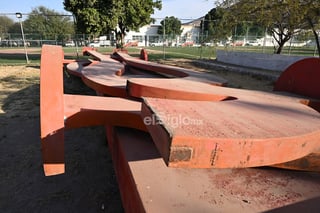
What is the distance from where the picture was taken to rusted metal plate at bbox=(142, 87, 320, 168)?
3.22ft

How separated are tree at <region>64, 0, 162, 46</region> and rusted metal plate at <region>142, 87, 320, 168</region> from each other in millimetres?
15339

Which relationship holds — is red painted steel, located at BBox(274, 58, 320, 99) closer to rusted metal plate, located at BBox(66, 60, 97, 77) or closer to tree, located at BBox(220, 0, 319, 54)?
tree, located at BBox(220, 0, 319, 54)

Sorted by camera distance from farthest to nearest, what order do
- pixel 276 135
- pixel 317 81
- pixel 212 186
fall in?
pixel 317 81, pixel 212 186, pixel 276 135

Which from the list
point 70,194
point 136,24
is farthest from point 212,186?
point 136,24

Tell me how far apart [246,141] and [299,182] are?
2.44 ft

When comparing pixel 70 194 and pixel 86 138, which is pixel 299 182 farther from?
pixel 86 138

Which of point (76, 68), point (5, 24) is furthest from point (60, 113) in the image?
point (5, 24)

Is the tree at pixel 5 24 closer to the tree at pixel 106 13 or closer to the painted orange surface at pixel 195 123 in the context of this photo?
the tree at pixel 106 13

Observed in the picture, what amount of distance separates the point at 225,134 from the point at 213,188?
447 millimetres

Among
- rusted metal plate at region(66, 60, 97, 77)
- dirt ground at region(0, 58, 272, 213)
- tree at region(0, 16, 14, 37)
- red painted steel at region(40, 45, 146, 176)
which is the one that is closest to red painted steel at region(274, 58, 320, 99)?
red painted steel at region(40, 45, 146, 176)

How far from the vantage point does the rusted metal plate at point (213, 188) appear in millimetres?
1204

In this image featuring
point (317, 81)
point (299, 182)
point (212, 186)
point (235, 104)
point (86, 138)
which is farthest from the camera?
point (86, 138)

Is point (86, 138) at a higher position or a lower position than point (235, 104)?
lower

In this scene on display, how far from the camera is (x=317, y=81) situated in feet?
7.45
